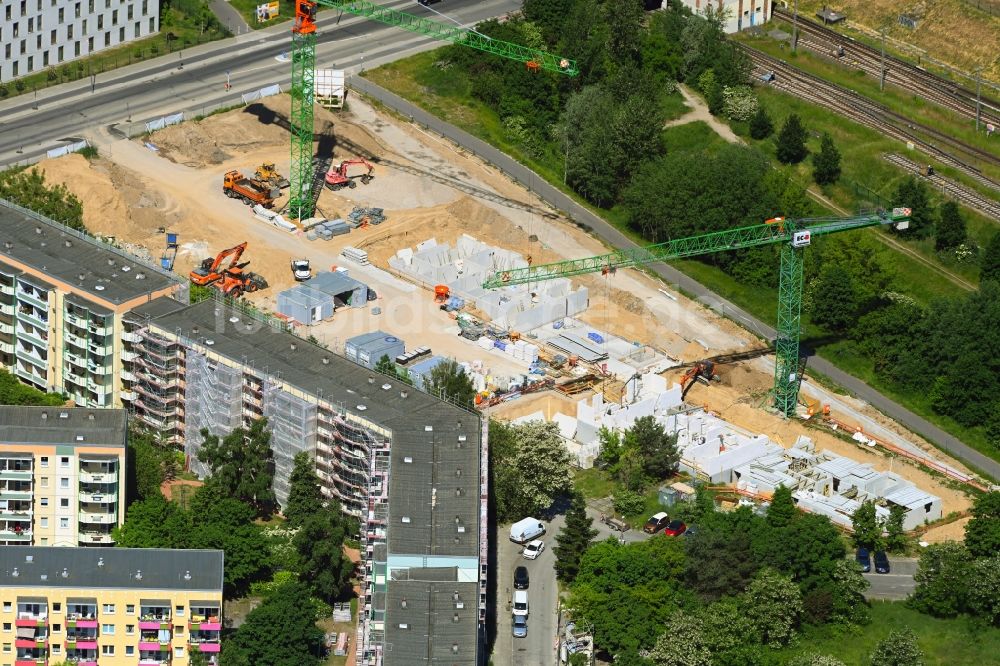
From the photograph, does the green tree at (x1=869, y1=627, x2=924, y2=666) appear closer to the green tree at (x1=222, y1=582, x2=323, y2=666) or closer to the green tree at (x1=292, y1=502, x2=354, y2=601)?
the green tree at (x1=292, y1=502, x2=354, y2=601)

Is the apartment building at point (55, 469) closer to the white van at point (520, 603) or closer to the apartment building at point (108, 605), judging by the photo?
the apartment building at point (108, 605)

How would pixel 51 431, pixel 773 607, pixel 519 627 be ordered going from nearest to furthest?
pixel 773 607
pixel 519 627
pixel 51 431

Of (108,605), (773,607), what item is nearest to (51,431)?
(108,605)

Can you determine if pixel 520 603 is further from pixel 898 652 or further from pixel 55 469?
pixel 55 469

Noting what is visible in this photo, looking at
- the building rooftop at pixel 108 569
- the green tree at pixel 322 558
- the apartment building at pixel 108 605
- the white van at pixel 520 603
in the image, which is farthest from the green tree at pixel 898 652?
the building rooftop at pixel 108 569

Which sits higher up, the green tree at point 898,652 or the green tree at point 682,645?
the green tree at point 898,652

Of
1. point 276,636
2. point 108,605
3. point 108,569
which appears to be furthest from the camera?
point 276,636
